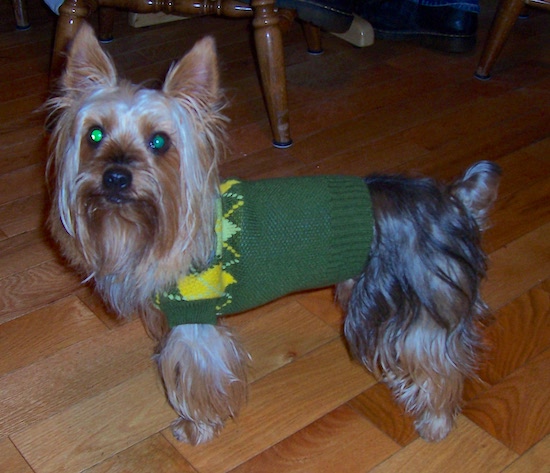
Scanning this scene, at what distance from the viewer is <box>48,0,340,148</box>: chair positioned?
2.23 metres

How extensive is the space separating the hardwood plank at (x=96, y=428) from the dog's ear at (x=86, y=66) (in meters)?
0.67

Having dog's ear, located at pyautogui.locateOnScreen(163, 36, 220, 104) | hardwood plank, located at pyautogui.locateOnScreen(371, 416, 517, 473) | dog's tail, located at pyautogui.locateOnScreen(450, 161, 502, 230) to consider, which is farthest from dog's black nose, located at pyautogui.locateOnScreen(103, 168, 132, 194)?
hardwood plank, located at pyautogui.locateOnScreen(371, 416, 517, 473)

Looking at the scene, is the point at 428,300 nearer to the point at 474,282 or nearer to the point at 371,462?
the point at 474,282

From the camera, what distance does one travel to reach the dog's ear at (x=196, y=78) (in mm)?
1272

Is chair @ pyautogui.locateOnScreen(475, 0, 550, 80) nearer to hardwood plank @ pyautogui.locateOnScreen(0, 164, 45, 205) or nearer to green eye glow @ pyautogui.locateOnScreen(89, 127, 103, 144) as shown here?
hardwood plank @ pyautogui.locateOnScreen(0, 164, 45, 205)

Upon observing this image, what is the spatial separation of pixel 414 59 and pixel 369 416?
1916 mm

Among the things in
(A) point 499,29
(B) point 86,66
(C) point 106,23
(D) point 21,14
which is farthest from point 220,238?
(D) point 21,14

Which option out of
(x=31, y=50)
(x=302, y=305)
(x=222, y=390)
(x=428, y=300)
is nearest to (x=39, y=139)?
(x=31, y=50)

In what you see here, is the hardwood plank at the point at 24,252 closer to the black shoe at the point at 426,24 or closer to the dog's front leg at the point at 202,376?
the dog's front leg at the point at 202,376

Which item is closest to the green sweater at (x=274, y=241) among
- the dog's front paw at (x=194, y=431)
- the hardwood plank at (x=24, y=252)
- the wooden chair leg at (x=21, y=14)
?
the dog's front paw at (x=194, y=431)

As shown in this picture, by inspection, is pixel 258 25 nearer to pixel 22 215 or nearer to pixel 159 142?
pixel 22 215

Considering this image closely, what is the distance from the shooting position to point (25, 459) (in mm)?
1457

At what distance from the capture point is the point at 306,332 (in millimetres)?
1776

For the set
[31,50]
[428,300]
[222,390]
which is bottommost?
[31,50]
